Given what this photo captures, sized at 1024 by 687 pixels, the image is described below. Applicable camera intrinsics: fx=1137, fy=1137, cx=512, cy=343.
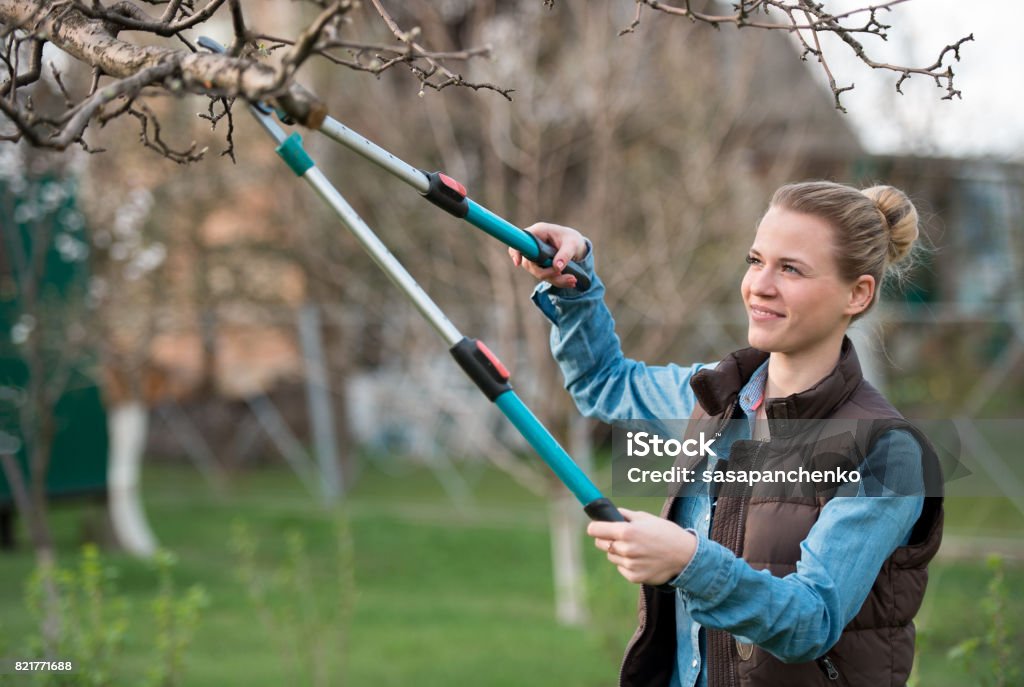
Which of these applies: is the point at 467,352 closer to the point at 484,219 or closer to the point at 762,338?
the point at 484,219

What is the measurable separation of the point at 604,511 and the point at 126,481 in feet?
31.1

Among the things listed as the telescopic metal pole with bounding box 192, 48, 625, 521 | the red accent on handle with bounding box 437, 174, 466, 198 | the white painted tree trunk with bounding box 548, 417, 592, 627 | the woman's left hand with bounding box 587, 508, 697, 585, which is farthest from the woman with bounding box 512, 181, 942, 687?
the white painted tree trunk with bounding box 548, 417, 592, 627

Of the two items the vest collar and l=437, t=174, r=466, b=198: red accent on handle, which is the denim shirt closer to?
the vest collar

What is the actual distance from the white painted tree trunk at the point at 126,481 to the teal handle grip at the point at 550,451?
9.08m

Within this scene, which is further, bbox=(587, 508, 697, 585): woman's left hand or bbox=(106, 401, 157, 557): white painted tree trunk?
bbox=(106, 401, 157, 557): white painted tree trunk

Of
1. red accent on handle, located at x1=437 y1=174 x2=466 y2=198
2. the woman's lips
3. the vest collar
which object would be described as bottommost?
the vest collar

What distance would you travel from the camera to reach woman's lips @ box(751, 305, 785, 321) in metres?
2.30

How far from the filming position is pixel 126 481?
10562 millimetres

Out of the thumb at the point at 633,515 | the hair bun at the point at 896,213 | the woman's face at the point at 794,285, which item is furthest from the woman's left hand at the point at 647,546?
the hair bun at the point at 896,213

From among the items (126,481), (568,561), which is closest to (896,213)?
(568,561)

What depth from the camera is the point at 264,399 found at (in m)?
17.5

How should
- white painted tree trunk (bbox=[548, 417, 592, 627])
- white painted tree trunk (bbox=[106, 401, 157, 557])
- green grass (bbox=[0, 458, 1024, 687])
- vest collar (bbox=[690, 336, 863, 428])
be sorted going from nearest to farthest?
vest collar (bbox=[690, 336, 863, 428])
green grass (bbox=[0, 458, 1024, 687])
white painted tree trunk (bbox=[548, 417, 592, 627])
white painted tree trunk (bbox=[106, 401, 157, 557])

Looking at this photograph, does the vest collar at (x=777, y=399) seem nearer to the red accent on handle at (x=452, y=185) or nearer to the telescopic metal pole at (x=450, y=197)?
the telescopic metal pole at (x=450, y=197)

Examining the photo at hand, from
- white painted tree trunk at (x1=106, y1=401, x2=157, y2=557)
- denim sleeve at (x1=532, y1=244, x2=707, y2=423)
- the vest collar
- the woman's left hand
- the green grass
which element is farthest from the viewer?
white painted tree trunk at (x1=106, y1=401, x2=157, y2=557)
